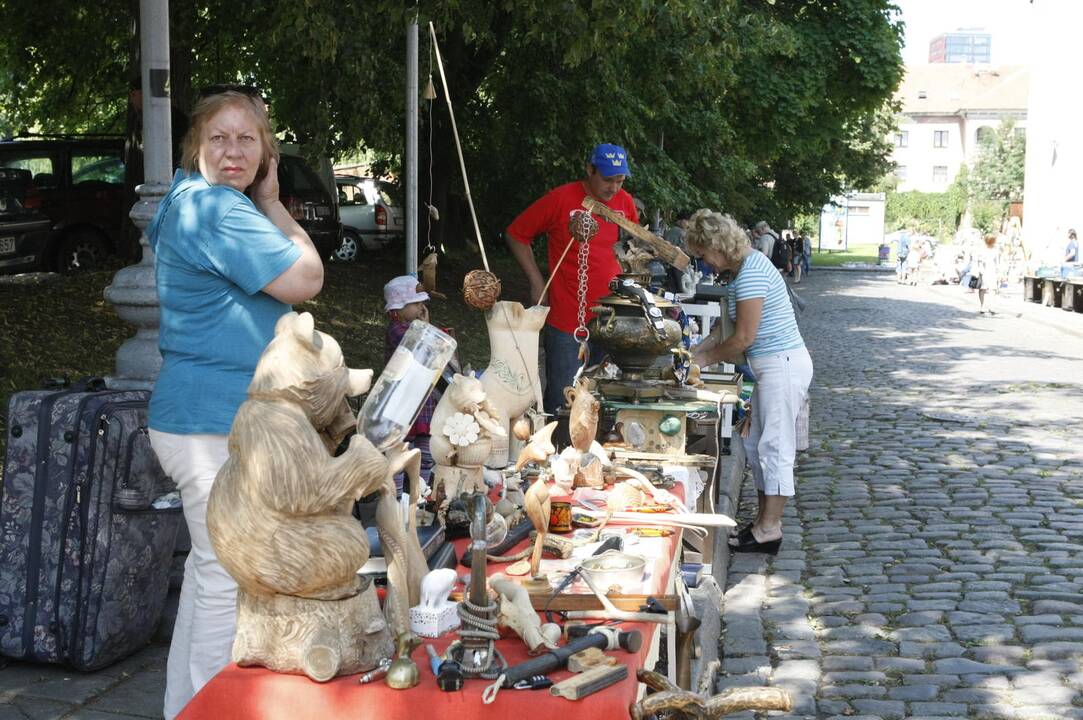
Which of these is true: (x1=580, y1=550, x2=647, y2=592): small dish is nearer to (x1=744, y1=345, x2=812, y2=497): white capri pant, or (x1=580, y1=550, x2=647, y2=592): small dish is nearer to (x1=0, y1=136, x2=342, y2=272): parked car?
(x1=744, y1=345, x2=812, y2=497): white capri pant

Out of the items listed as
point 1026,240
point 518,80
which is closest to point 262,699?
point 518,80

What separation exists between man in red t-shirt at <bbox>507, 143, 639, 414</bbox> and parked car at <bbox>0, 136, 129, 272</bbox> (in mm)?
9823

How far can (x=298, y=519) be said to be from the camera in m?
2.26

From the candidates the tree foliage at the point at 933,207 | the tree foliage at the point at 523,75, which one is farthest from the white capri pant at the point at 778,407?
the tree foliage at the point at 933,207

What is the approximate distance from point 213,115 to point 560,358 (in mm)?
3248

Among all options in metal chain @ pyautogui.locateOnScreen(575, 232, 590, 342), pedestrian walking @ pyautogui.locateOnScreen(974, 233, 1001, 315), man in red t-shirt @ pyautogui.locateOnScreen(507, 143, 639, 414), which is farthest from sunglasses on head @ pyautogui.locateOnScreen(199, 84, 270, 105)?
pedestrian walking @ pyautogui.locateOnScreen(974, 233, 1001, 315)

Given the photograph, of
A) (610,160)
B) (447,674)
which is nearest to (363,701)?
(447,674)

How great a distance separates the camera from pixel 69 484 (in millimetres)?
4086

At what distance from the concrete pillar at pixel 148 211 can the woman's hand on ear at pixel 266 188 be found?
5.54 feet

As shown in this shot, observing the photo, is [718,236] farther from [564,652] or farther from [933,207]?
[933,207]

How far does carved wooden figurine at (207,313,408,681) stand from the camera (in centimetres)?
223

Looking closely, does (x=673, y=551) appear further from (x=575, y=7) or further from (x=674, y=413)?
(x=575, y=7)

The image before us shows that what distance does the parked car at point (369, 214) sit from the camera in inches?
845

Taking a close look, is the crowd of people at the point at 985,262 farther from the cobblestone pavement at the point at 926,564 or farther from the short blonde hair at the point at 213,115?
the short blonde hair at the point at 213,115
